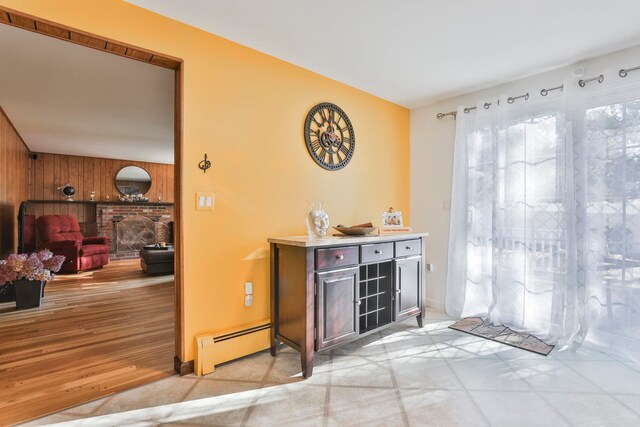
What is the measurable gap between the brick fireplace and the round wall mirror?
429mm

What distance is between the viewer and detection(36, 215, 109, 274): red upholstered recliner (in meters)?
5.45

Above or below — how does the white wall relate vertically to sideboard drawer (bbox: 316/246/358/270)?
above

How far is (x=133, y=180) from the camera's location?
785 centimetres

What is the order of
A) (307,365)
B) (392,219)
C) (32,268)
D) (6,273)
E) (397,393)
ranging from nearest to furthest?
(397,393), (307,365), (392,219), (6,273), (32,268)

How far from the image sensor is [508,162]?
2.88m

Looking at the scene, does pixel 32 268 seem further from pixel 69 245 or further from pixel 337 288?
pixel 337 288

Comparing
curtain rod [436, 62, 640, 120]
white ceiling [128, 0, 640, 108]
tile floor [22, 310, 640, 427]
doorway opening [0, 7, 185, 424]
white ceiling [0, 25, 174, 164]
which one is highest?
white ceiling [0, 25, 174, 164]

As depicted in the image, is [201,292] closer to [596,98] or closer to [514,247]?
[514,247]

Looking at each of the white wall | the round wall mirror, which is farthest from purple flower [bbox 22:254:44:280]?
the round wall mirror

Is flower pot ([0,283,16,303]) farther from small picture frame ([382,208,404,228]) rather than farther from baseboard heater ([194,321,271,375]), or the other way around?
small picture frame ([382,208,404,228])

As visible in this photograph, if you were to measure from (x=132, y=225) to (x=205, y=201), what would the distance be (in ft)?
21.8

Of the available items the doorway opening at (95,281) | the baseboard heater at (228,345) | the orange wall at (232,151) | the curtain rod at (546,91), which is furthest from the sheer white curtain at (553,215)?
the doorway opening at (95,281)

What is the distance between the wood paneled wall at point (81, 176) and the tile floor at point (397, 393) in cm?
708

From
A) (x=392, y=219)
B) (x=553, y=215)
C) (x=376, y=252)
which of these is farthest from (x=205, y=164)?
(x=553, y=215)
